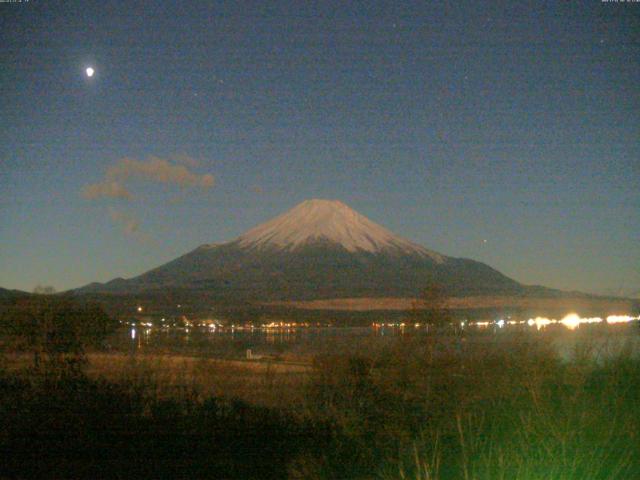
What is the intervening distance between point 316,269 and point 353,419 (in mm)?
Result: 69532

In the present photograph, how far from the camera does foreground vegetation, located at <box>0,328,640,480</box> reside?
6.84m

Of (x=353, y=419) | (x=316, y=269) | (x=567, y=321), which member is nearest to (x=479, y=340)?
(x=353, y=419)

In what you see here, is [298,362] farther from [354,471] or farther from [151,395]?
[354,471]

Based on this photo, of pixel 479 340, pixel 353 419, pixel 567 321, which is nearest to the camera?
pixel 353 419

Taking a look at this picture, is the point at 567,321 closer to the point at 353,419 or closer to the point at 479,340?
the point at 479,340

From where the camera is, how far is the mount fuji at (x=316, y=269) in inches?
2486

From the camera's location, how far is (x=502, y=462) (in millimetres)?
5770

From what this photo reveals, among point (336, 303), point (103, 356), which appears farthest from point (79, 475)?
point (336, 303)

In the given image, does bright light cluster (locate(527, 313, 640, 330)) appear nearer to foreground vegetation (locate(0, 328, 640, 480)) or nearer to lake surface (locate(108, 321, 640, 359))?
lake surface (locate(108, 321, 640, 359))

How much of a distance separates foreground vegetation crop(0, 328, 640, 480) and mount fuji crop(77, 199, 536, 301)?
113 feet

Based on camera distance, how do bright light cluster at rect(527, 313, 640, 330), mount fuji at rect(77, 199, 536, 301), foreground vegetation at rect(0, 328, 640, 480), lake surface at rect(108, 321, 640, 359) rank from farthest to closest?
mount fuji at rect(77, 199, 536, 301), bright light cluster at rect(527, 313, 640, 330), lake surface at rect(108, 321, 640, 359), foreground vegetation at rect(0, 328, 640, 480)

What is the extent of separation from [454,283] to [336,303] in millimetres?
12162

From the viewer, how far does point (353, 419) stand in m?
9.85

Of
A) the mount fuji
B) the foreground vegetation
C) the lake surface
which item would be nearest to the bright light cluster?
the lake surface
